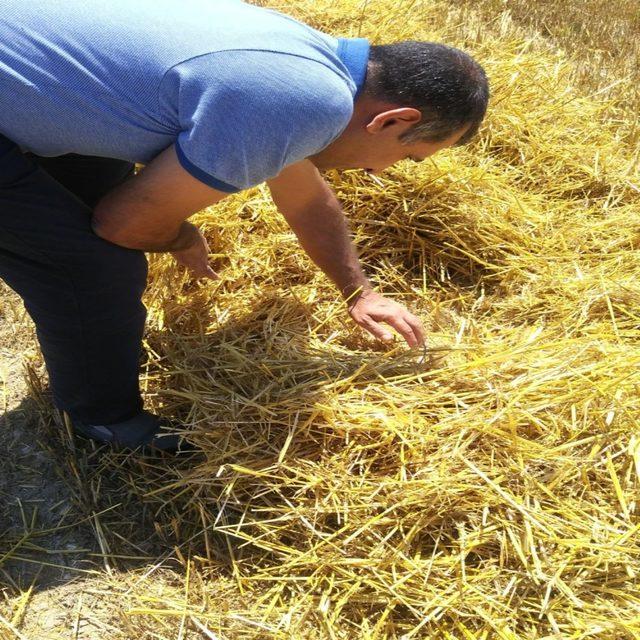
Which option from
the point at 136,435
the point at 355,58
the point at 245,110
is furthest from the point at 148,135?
the point at 136,435

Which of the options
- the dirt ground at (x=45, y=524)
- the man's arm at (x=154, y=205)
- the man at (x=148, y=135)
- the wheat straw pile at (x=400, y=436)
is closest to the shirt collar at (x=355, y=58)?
the man at (x=148, y=135)

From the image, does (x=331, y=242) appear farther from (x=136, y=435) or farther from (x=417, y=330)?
(x=136, y=435)

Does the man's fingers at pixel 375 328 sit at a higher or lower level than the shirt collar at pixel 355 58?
lower

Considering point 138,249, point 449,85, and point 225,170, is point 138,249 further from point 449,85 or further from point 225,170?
point 449,85

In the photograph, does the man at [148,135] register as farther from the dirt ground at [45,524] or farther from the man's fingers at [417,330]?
the dirt ground at [45,524]

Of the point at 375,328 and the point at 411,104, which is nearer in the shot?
the point at 411,104

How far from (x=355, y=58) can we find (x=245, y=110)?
1.54 ft

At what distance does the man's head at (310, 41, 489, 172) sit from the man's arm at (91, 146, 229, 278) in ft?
1.57

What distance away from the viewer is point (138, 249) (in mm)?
1943

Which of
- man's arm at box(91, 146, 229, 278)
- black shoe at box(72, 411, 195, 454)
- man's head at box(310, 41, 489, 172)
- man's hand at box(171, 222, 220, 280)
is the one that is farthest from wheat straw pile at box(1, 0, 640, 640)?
man's head at box(310, 41, 489, 172)

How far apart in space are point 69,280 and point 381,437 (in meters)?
0.92

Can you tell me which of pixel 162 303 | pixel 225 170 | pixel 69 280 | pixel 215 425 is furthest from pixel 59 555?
pixel 225 170

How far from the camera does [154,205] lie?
1754mm

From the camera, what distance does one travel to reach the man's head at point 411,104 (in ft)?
6.31
